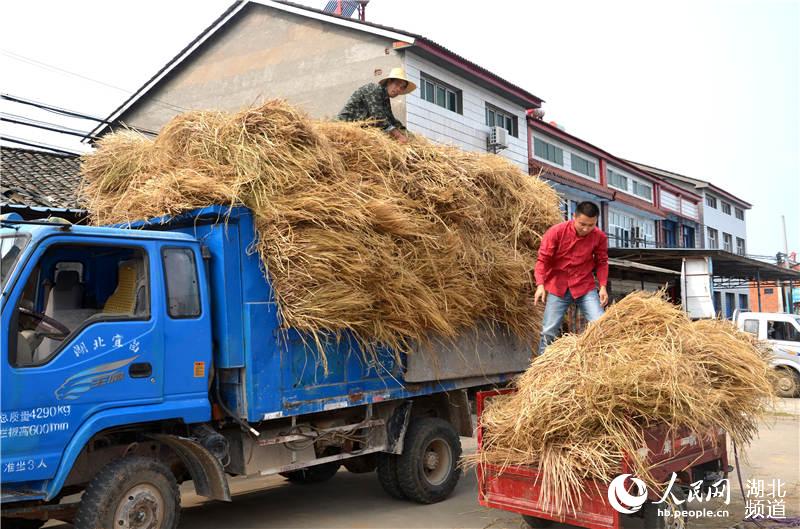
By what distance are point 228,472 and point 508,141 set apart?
652 inches

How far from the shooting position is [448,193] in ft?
22.1

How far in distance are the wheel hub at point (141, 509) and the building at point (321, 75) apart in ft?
40.2

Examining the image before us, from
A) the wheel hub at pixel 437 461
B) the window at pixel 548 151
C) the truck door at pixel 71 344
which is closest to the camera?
the truck door at pixel 71 344

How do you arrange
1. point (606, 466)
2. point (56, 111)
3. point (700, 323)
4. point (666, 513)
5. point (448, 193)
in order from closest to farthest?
point (606, 466)
point (666, 513)
point (700, 323)
point (448, 193)
point (56, 111)

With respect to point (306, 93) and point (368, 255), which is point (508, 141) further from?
point (368, 255)

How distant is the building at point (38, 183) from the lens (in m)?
8.83

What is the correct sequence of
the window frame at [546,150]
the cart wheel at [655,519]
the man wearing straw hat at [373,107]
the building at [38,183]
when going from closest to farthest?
the cart wheel at [655,519] → the man wearing straw hat at [373,107] → the building at [38,183] → the window frame at [546,150]

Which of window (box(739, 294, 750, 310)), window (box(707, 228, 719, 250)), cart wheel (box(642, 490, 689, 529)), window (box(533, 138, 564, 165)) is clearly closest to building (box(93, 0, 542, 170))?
window (box(533, 138, 564, 165))

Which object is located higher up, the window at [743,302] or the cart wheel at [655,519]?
the window at [743,302]

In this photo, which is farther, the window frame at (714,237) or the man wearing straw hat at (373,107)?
the window frame at (714,237)

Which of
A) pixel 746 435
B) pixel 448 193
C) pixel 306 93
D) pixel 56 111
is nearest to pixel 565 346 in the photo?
pixel 746 435

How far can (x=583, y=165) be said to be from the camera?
88.7ft

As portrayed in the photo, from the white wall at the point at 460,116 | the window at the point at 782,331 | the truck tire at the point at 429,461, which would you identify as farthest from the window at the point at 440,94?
the truck tire at the point at 429,461

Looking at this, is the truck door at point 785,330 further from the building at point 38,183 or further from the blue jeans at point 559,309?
the building at point 38,183
